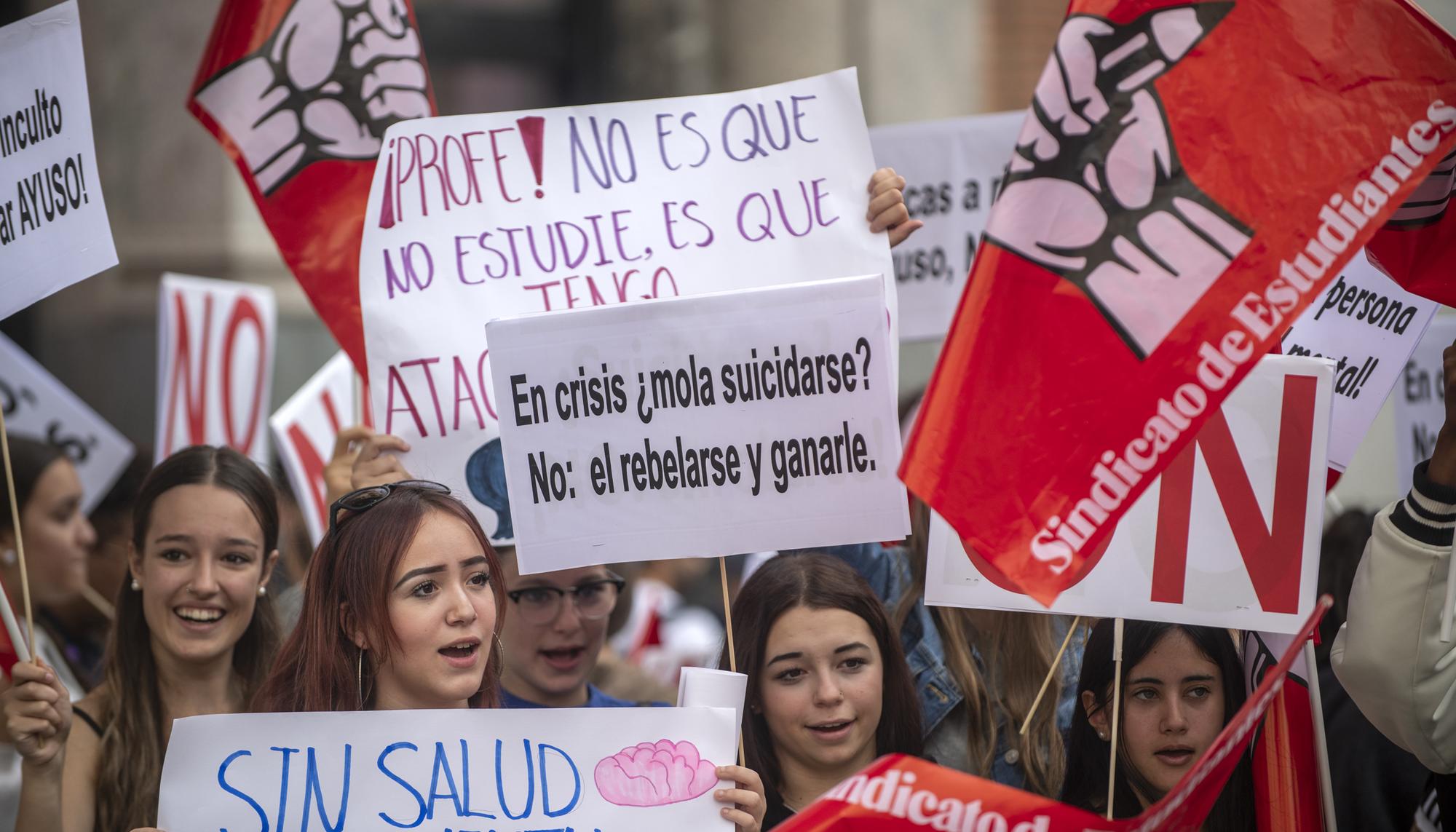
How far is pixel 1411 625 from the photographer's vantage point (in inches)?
96.6

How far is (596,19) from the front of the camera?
10.0 m

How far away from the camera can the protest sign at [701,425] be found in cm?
259

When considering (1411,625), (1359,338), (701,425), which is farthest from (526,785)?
(1359,338)

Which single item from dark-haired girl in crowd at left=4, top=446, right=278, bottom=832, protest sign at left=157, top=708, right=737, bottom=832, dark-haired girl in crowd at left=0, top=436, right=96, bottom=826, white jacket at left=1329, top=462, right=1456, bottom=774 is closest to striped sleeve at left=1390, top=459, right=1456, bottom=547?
white jacket at left=1329, top=462, right=1456, bottom=774

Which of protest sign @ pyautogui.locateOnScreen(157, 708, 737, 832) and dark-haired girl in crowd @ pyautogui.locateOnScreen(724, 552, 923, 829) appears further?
dark-haired girl in crowd @ pyautogui.locateOnScreen(724, 552, 923, 829)

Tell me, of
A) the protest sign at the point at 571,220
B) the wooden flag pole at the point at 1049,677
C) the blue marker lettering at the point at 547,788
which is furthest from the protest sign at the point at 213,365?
the wooden flag pole at the point at 1049,677

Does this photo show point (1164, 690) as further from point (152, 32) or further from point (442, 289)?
point (152, 32)

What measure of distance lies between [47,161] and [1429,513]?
2943 millimetres

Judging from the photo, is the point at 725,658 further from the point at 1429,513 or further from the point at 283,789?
the point at 1429,513

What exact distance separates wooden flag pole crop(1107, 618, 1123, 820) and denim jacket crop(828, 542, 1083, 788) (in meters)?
0.17

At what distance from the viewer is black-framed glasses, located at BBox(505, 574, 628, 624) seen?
3412 mm

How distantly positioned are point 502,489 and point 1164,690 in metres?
1.50

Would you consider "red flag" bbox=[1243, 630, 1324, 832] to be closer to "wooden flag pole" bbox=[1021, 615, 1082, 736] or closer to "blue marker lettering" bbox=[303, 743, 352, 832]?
"wooden flag pole" bbox=[1021, 615, 1082, 736]

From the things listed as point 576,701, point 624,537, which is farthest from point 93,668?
point 624,537
